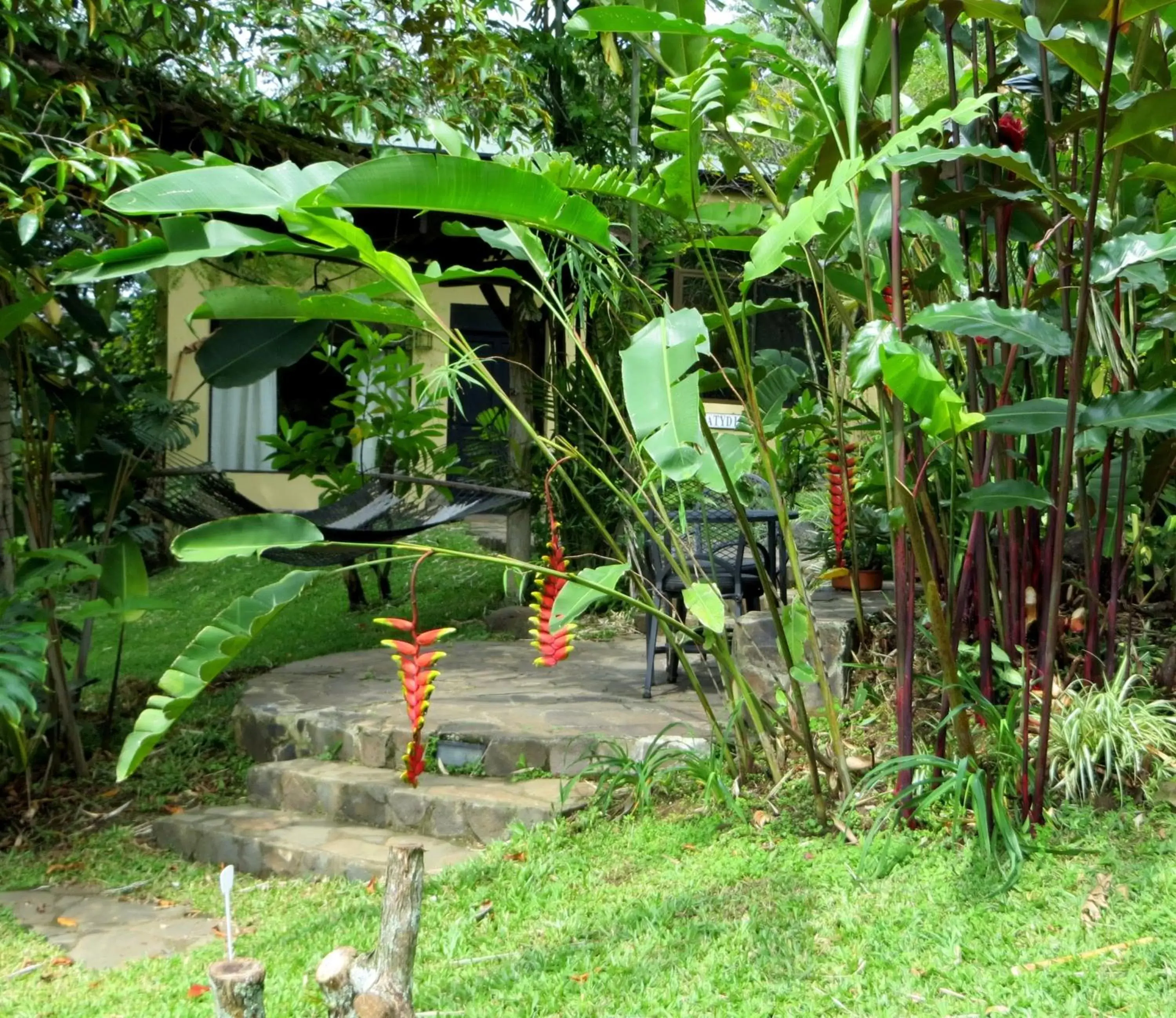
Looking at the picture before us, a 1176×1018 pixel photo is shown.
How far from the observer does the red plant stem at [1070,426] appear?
259 centimetres

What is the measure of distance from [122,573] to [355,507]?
81.4 inches

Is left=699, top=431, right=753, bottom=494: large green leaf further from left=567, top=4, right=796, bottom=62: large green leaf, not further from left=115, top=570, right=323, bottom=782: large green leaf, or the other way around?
left=115, top=570, right=323, bottom=782: large green leaf

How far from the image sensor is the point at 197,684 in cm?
244

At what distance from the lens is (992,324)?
277 centimetres

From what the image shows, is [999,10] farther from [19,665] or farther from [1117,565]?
[19,665]

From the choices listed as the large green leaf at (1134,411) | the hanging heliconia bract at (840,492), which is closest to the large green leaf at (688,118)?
the hanging heliconia bract at (840,492)

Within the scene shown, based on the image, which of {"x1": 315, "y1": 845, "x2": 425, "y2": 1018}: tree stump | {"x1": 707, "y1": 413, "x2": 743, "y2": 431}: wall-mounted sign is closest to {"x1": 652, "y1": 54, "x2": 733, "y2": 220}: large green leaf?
{"x1": 315, "y1": 845, "x2": 425, "y2": 1018}: tree stump

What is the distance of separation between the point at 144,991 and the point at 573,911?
3.53 ft

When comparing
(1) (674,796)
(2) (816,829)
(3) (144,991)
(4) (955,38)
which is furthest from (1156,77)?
(3) (144,991)

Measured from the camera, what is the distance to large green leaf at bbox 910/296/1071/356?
9.04 ft

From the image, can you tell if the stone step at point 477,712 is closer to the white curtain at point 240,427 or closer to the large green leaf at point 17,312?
the large green leaf at point 17,312

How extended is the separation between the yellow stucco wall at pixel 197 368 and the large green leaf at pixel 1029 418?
7.36m

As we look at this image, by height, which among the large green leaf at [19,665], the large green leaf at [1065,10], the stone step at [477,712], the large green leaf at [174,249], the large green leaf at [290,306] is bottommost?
the stone step at [477,712]

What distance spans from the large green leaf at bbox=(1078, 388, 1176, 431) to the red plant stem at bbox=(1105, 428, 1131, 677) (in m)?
0.19
